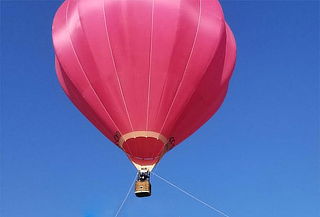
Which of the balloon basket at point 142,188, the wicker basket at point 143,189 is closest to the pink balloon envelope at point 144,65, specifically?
the balloon basket at point 142,188

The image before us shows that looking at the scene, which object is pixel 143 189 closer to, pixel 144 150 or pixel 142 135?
pixel 144 150

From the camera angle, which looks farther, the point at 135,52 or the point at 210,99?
the point at 210,99

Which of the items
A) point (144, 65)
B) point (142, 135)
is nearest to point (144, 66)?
point (144, 65)

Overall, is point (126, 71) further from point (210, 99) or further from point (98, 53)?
point (210, 99)

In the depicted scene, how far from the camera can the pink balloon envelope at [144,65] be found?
1559cm

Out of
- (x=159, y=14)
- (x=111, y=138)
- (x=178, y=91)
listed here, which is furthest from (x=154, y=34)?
(x=111, y=138)

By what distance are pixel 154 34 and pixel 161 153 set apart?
2.87 m

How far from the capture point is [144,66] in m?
15.6

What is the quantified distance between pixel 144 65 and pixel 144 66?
0.08 ft

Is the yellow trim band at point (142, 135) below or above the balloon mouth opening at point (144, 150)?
above

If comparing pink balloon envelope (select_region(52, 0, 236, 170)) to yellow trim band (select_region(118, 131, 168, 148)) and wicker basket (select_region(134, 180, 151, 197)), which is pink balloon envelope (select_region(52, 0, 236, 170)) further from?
wicker basket (select_region(134, 180, 151, 197))

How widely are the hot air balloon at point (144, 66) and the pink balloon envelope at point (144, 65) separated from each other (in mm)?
24

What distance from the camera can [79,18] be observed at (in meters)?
16.3

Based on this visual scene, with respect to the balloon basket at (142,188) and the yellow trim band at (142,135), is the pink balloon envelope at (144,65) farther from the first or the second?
the balloon basket at (142,188)
